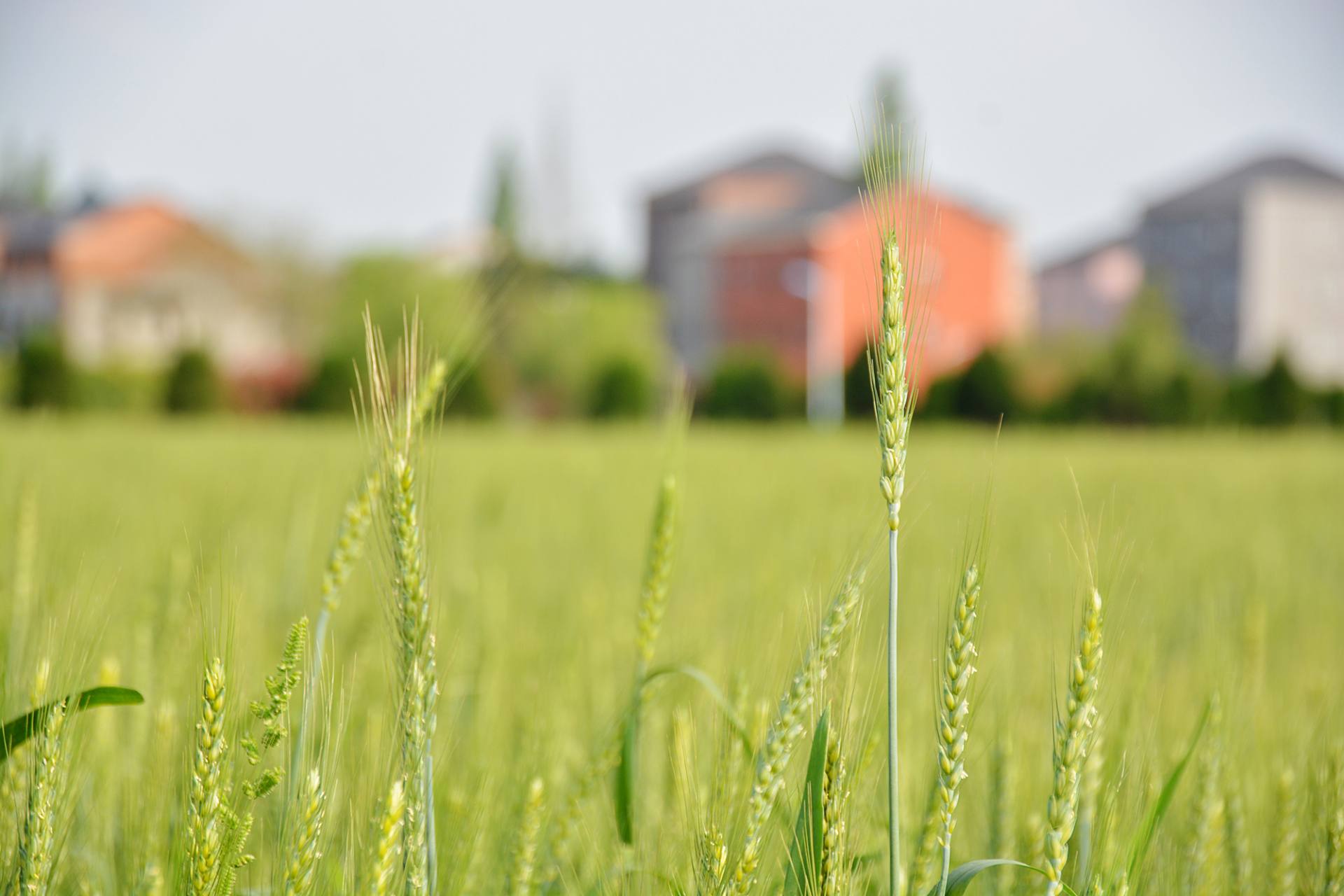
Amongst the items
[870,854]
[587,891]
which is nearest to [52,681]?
[587,891]

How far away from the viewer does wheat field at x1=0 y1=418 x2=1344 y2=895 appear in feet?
2.89

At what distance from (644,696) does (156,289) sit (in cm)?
4989

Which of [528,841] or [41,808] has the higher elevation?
[41,808]

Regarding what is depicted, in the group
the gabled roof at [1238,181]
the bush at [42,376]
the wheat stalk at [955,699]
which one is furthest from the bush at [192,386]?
the gabled roof at [1238,181]

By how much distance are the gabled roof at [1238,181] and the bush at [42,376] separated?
119 ft

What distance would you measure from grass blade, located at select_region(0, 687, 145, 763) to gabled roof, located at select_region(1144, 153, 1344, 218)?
145 feet

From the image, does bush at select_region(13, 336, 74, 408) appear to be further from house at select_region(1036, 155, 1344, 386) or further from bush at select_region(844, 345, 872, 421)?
house at select_region(1036, 155, 1344, 386)

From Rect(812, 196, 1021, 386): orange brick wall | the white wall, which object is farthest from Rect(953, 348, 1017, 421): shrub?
Rect(812, 196, 1021, 386): orange brick wall

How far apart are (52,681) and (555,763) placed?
81 cm

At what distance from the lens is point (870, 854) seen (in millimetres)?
1077

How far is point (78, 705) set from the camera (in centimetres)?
92

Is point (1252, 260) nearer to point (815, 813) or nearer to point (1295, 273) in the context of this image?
point (1295, 273)

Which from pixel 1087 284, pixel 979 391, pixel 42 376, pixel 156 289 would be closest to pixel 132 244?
pixel 156 289

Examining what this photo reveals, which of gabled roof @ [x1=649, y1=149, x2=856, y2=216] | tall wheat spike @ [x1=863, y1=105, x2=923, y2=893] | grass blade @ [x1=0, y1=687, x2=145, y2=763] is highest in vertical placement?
gabled roof @ [x1=649, y1=149, x2=856, y2=216]
